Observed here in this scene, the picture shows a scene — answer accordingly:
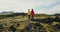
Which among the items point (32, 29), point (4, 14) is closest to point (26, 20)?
point (32, 29)

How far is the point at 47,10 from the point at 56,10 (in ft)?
0.92

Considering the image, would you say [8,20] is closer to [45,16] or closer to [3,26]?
[3,26]

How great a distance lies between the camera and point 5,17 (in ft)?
19.3

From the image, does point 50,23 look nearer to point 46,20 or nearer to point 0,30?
point 46,20

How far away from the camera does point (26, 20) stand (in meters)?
5.87

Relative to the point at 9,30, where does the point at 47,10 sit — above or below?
above

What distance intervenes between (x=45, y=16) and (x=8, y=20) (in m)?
1.12

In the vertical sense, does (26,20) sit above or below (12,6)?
below

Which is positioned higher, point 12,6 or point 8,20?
point 12,6

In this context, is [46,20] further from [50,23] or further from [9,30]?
[9,30]

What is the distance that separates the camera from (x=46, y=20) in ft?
19.5

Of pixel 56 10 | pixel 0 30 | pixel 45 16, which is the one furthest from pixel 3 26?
pixel 56 10

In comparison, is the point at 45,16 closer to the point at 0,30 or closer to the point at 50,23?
the point at 50,23

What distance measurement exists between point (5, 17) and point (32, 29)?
0.88 m
